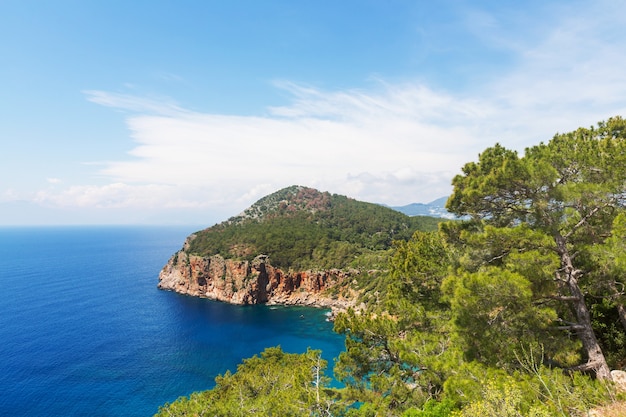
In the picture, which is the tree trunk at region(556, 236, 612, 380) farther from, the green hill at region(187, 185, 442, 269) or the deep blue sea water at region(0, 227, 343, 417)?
the green hill at region(187, 185, 442, 269)

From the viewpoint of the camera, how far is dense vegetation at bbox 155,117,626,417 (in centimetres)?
804

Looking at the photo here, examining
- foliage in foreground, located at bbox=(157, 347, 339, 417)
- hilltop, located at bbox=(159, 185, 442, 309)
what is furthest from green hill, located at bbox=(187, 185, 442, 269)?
foliage in foreground, located at bbox=(157, 347, 339, 417)

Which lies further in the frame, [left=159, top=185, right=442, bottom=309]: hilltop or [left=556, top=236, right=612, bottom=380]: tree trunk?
[left=159, top=185, right=442, bottom=309]: hilltop

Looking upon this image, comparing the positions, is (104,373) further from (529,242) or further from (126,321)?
(529,242)

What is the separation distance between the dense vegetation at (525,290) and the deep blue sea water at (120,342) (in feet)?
77.7

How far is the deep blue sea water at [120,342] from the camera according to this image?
28.0 meters

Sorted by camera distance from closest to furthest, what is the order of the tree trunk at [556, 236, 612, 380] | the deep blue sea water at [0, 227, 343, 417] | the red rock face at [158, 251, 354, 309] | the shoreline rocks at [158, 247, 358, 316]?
the tree trunk at [556, 236, 612, 380], the deep blue sea water at [0, 227, 343, 417], the shoreline rocks at [158, 247, 358, 316], the red rock face at [158, 251, 354, 309]

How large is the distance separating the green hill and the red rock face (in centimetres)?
223

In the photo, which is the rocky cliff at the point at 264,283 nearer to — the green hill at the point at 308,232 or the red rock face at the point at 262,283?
the red rock face at the point at 262,283

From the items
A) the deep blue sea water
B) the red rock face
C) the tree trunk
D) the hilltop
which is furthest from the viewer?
the hilltop

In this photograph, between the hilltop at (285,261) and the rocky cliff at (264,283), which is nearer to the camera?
the rocky cliff at (264,283)

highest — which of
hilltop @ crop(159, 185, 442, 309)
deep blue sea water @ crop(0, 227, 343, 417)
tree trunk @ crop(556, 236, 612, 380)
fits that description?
tree trunk @ crop(556, 236, 612, 380)

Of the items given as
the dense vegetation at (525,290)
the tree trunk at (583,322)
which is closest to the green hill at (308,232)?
the dense vegetation at (525,290)

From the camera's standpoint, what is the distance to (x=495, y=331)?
345 inches
